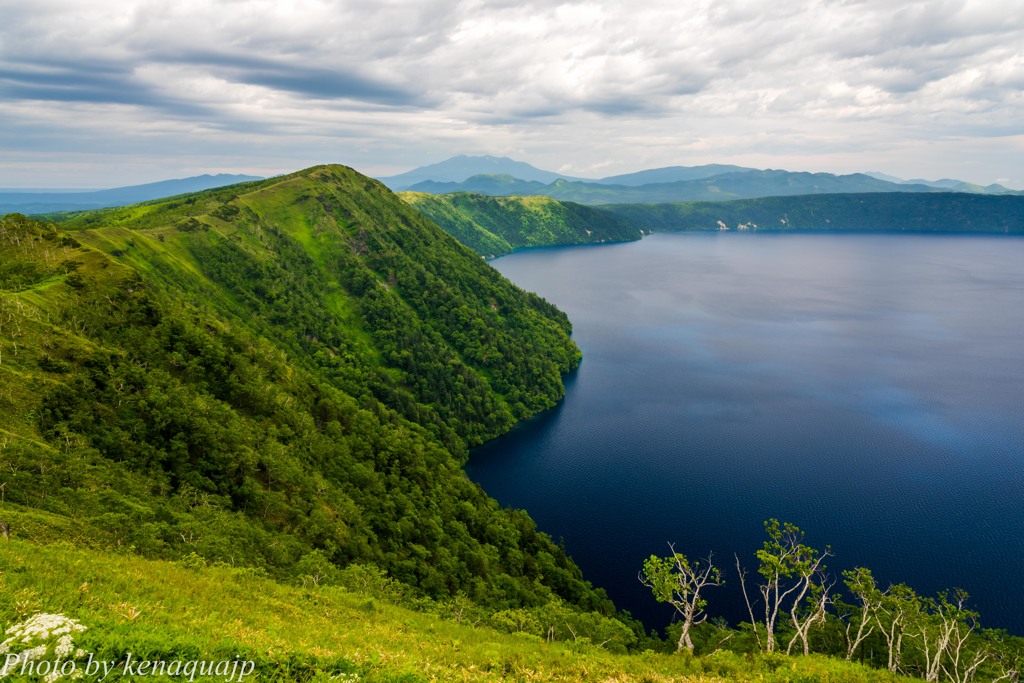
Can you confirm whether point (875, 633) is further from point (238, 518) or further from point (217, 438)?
Result: point (217, 438)

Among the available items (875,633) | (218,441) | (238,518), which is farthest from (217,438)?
(875,633)

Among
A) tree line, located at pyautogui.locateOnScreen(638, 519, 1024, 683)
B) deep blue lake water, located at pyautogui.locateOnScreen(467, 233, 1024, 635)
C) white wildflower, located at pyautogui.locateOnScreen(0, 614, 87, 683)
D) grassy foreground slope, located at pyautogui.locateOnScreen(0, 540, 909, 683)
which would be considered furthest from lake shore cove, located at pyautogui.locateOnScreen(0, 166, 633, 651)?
white wildflower, located at pyautogui.locateOnScreen(0, 614, 87, 683)


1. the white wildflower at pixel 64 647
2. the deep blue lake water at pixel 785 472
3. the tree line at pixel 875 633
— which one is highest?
the white wildflower at pixel 64 647

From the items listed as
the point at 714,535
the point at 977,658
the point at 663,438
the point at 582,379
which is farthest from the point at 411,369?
the point at 977,658

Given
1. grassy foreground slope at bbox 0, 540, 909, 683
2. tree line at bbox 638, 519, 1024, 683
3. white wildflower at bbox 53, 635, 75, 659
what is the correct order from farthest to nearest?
tree line at bbox 638, 519, 1024, 683 → grassy foreground slope at bbox 0, 540, 909, 683 → white wildflower at bbox 53, 635, 75, 659

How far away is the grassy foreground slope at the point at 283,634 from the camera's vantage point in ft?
85.1

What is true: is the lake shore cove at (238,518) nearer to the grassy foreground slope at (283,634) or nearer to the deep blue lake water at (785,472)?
the grassy foreground slope at (283,634)

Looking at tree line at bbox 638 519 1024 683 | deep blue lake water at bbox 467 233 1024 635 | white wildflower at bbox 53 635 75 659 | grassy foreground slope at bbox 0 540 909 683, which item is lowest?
deep blue lake water at bbox 467 233 1024 635

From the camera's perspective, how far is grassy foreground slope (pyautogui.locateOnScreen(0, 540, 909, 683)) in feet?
85.1

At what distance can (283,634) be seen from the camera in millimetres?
32812

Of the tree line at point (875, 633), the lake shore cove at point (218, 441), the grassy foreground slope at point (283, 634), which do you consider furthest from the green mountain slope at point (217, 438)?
the tree line at point (875, 633)

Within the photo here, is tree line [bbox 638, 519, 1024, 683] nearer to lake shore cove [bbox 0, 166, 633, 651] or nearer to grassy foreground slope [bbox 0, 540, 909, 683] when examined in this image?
grassy foreground slope [bbox 0, 540, 909, 683]

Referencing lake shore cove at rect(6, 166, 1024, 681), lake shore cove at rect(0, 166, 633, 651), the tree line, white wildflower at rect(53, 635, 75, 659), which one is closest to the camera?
white wildflower at rect(53, 635, 75, 659)

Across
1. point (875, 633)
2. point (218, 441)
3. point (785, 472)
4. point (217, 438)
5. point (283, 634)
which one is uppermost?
point (283, 634)
